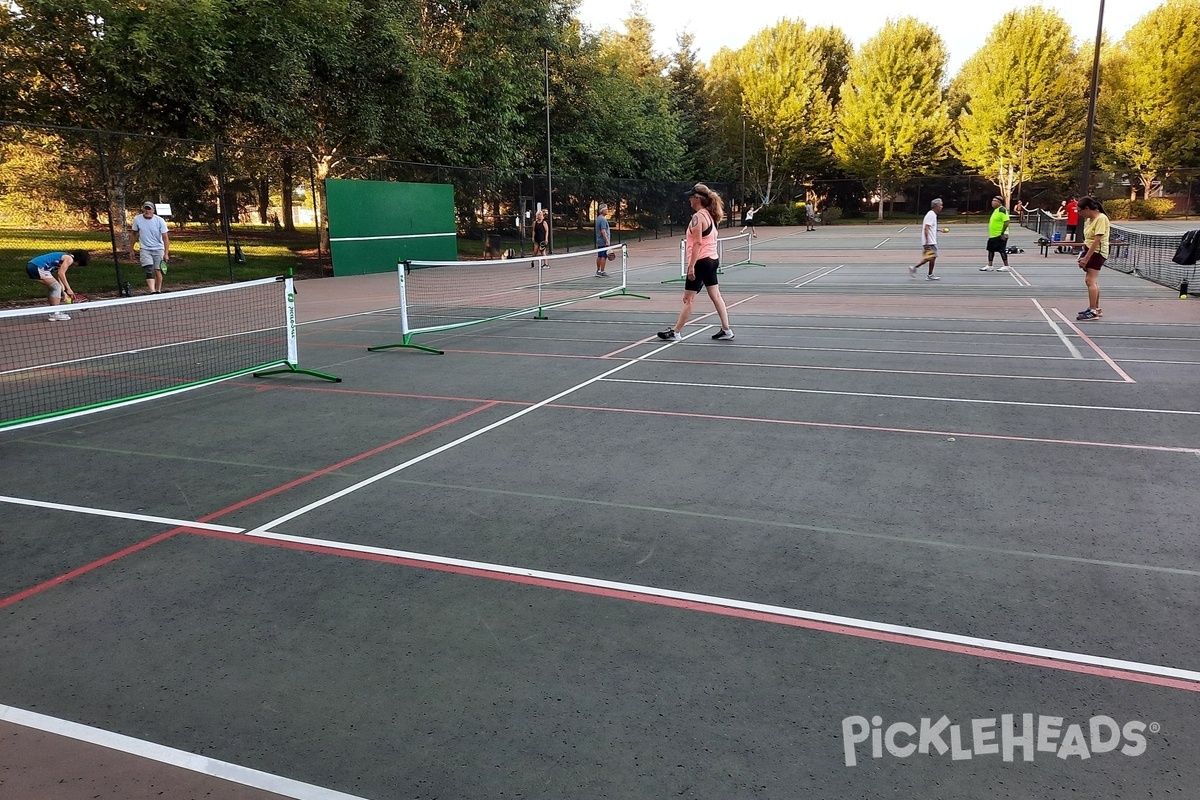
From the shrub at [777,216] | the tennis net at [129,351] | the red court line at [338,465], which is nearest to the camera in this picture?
the red court line at [338,465]

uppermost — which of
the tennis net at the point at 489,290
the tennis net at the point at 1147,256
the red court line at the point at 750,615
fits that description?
the tennis net at the point at 1147,256

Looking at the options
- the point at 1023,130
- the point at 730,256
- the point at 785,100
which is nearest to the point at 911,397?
the point at 730,256

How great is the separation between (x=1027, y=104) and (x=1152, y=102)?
25.2ft

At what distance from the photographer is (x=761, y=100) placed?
6550 cm

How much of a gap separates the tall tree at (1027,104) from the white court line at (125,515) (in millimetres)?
65850

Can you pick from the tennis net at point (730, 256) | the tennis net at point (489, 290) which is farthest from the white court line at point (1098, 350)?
the tennis net at point (730, 256)

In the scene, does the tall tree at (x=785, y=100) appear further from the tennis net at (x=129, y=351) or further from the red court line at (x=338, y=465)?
the red court line at (x=338, y=465)

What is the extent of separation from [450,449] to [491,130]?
87.9 ft

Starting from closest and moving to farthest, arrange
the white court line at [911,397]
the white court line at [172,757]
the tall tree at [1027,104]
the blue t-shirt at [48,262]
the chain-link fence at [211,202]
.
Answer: the white court line at [172,757] → the white court line at [911,397] → the blue t-shirt at [48,262] → the chain-link fence at [211,202] → the tall tree at [1027,104]

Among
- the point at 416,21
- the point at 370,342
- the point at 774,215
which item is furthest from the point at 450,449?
the point at 774,215

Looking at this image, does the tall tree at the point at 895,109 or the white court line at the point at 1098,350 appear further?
the tall tree at the point at 895,109

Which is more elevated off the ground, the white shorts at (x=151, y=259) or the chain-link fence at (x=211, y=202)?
the chain-link fence at (x=211, y=202)

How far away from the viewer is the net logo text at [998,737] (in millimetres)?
2938

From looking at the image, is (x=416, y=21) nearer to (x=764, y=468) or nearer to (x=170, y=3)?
(x=170, y=3)
